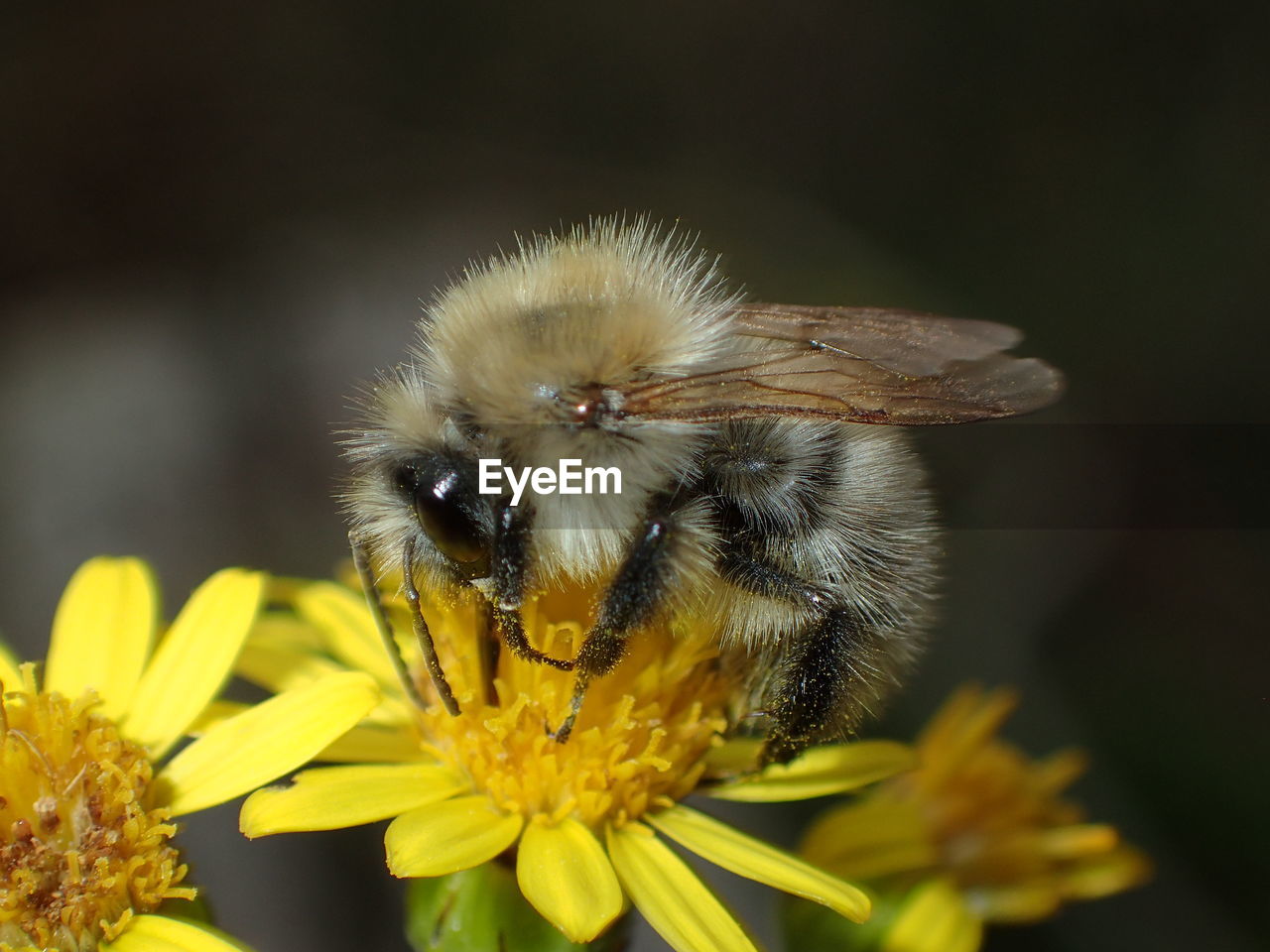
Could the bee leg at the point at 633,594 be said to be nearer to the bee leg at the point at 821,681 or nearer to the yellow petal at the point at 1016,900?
the bee leg at the point at 821,681

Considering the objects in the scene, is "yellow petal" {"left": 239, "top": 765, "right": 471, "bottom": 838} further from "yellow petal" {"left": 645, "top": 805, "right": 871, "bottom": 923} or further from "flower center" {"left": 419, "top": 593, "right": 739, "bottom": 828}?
"yellow petal" {"left": 645, "top": 805, "right": 871, "bottom": 923}

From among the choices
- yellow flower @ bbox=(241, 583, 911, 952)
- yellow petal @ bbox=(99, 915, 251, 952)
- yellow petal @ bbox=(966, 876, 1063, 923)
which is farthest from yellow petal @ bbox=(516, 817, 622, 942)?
yellow petal @ bbox=(966, 876, 1063, 923)

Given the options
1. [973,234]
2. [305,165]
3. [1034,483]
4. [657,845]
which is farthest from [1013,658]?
[305,165]

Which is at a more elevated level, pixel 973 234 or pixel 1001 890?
pixel 973 234

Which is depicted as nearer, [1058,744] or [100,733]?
[100,733]

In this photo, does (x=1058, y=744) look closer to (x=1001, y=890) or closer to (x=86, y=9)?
(x=1001, y=890)

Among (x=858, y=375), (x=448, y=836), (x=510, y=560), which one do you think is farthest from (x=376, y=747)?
(x=858, y=375)
